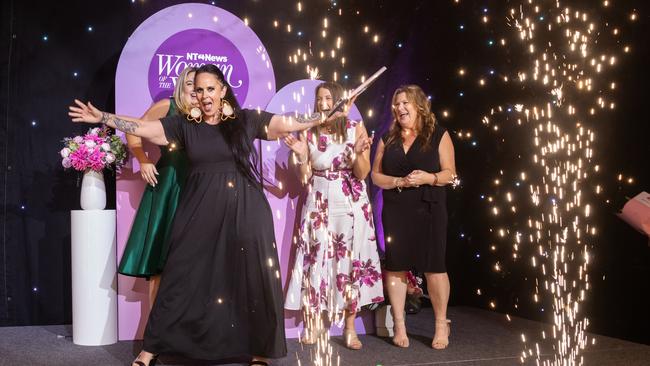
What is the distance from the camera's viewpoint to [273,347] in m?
3.38

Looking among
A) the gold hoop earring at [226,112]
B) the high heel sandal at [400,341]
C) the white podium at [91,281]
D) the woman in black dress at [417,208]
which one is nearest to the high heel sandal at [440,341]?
the woman in black dress at [417,208]

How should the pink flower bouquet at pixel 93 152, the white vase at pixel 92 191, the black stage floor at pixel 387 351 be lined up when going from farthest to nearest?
the white vase at pixel 92 191, the pink flower bouquet at pixel 93 152, the black stage floor at pixel 387 351

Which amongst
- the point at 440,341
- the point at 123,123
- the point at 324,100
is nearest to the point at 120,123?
the point at 123,123

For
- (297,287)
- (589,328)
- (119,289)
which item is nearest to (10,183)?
(119,289)

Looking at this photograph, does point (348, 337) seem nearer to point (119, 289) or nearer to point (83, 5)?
point (119, 289)

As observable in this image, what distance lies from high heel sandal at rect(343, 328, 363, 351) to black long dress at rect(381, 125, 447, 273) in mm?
462

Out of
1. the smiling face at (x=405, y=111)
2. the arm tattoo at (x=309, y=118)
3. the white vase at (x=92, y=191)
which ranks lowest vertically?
the white vase at (x=92, y=191)

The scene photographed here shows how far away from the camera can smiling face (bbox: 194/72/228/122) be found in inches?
136

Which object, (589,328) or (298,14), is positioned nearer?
(589,328)

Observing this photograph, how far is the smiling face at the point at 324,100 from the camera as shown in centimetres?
404

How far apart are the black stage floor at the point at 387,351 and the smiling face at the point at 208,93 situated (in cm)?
140

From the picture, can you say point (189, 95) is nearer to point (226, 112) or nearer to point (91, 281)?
point (226, 112)

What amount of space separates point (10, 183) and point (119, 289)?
122 cm

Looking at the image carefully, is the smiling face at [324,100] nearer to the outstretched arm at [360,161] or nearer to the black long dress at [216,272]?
the outstretched arm at [360,161]
